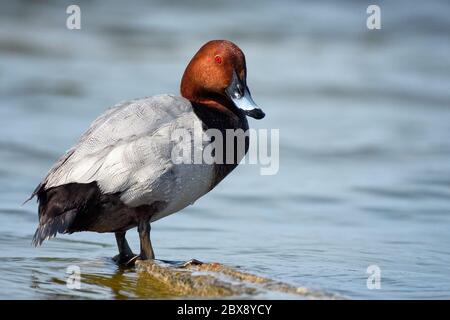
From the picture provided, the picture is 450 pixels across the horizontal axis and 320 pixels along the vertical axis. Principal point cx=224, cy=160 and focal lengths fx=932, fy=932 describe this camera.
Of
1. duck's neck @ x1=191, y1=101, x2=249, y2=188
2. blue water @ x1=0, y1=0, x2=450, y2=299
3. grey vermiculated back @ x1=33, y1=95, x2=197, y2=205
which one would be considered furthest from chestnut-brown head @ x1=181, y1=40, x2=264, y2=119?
blue water @ x1=0, y1=0, x2=450, y2=299

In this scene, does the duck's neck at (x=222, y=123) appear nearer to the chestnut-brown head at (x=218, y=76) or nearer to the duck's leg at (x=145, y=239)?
the chestnut-brown head at (x=218, y=76)

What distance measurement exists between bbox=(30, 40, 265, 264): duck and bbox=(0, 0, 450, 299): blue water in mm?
321

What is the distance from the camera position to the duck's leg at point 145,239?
5254mm

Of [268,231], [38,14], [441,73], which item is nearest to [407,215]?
[268,231]

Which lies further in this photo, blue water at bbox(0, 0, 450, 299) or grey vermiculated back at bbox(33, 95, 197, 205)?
blue water at bbox(0, 0, 450, 299)

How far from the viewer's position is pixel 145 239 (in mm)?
5266

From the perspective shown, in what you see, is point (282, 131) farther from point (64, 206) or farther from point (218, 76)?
point (64, 206)

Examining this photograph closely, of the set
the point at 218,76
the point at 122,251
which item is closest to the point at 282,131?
the point at 218,76

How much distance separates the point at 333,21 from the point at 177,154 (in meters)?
9.81

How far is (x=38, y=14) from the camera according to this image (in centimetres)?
1438

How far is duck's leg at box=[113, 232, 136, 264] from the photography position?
5484mm

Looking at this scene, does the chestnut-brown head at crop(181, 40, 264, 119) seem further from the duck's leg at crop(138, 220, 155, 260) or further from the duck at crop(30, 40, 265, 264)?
the duck's leg at crop(138, 220, 155, 260)

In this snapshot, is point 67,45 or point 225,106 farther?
point 67,45

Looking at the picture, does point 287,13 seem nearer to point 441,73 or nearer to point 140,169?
point 441,73
